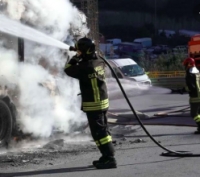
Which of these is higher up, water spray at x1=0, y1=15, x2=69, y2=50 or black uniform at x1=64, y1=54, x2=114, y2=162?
water spray at x1=0, y1=15, x2=69, y2=50

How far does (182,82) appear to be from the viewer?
26.4 metres

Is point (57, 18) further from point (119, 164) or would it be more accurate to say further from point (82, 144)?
point (119, 164)

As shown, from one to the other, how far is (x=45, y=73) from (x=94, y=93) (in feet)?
7.99

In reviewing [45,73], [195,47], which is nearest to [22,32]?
[45,73]

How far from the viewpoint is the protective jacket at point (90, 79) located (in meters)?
7.76

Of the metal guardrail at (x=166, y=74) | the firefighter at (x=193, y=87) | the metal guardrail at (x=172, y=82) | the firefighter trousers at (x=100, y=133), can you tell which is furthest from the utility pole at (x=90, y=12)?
the metal guardrail at (x=166, y=74)

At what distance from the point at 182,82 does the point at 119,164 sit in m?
18.6

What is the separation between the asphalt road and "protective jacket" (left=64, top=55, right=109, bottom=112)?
83 cm

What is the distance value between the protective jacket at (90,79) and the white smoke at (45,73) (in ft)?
5.99

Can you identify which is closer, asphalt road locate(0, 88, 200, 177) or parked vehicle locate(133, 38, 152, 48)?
asphalt road locate(0, 88, 200, 177)

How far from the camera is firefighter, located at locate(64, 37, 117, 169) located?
7770 millimetres

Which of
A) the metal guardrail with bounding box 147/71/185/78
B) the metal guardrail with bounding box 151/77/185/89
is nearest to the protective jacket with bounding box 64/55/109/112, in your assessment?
the metal guardrail with bounding box 151/77/185/89

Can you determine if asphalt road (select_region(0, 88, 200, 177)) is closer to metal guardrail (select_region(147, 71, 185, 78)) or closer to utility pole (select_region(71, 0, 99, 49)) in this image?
utility pole (select_region(71, 0, 99, 49))

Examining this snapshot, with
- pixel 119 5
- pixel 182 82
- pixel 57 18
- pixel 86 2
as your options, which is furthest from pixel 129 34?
pixel 57 18
